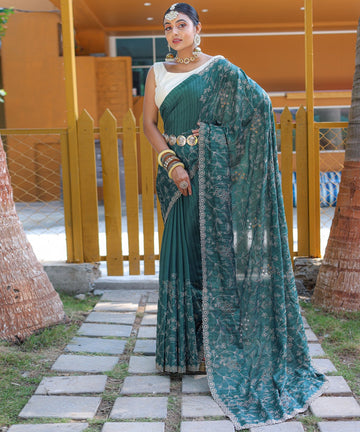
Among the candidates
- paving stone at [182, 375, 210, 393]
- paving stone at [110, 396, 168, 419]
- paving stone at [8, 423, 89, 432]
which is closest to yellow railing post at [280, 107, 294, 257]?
paving stone at [182, 375, 210, 393]

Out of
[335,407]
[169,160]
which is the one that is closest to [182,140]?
[169,160]

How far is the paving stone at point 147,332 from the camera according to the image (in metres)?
3.50

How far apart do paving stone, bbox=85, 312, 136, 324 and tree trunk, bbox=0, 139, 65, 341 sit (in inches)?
14.3

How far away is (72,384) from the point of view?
2.76 metres

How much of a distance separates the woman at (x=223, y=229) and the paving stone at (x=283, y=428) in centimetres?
35

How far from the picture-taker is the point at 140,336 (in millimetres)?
3508

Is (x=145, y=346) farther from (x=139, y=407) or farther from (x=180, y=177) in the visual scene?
(x=180, y=177)

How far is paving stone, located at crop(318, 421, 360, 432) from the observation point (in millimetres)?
2260

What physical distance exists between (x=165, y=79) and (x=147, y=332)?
5.59 feet

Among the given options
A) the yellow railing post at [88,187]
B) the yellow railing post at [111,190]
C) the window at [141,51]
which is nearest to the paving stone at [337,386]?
the yellow railing post at [111,190]

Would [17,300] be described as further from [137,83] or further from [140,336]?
[137,83]

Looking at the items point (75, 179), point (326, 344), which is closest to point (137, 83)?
point (75, 179)

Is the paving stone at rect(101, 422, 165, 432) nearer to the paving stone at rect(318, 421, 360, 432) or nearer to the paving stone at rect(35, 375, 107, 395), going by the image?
the paving stone at rect(35, 375, 107, 395)

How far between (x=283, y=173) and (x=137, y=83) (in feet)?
28.1
